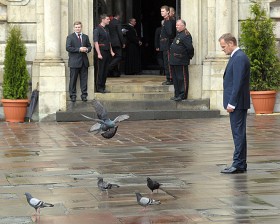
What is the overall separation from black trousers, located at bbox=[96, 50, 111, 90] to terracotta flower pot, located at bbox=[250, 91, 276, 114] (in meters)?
3.45

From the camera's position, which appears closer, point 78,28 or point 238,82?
point 238,82

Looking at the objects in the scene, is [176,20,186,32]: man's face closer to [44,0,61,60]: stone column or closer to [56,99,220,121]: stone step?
[56,99,220,121]: stone step

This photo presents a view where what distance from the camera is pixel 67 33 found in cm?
2141

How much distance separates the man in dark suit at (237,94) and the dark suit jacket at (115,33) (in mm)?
10506

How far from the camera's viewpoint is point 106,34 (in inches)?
852

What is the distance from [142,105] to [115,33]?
8.07 ft

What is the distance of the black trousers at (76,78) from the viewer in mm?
20984

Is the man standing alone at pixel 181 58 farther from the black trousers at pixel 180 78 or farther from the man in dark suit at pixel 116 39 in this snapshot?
the man in dark suit at pixel 116 39

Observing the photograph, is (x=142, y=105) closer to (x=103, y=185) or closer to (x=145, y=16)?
(x=145, y=16)

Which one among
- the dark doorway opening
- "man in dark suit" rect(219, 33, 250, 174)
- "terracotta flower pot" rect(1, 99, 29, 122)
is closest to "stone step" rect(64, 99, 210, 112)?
"terracotta flower pot" rect(1, 99, 29, 122)

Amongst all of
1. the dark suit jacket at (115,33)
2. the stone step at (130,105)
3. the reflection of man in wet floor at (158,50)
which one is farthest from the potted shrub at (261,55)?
the dark suit jacket at (115,33)

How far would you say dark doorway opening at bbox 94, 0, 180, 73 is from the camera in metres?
27.1

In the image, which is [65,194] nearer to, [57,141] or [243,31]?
[57,141]

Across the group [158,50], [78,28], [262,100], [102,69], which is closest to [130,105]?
[102,69]
